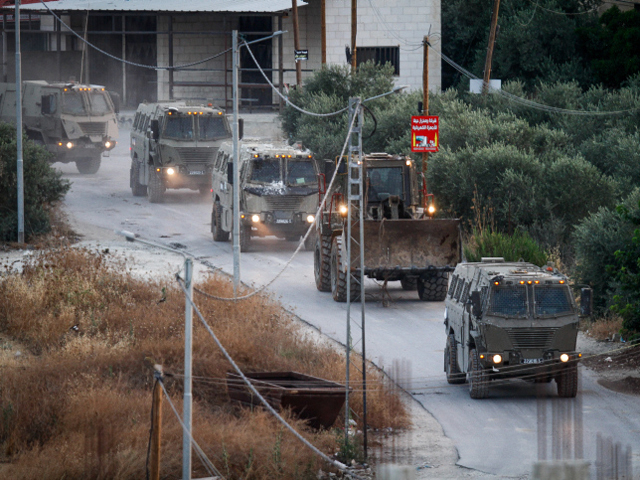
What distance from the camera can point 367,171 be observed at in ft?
75.2

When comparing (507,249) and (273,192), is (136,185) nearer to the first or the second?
(273,192)

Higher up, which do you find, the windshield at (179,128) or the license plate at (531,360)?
the windshield at (179,128)

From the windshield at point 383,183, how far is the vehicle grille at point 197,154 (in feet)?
36.4

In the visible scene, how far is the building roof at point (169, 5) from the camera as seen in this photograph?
43.8 metres

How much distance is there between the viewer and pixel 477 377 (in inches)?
607

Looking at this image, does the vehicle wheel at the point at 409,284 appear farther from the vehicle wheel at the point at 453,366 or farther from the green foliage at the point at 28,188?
the green foliage at the point at 28,188

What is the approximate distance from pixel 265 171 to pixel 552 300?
44.4 ft

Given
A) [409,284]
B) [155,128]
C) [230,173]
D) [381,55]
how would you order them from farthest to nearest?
[381,55], [155,128], [230,173], [409,284]

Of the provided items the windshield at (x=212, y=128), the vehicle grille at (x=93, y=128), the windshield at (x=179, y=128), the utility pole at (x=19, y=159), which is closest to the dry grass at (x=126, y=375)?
the utility pole at (x=19, y=159)

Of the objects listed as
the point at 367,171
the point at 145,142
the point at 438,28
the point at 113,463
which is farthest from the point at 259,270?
the point at 438,28

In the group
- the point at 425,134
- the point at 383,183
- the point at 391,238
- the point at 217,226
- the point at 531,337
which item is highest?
the point at 425,134

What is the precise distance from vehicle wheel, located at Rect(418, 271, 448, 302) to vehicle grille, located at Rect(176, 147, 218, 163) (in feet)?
40.1

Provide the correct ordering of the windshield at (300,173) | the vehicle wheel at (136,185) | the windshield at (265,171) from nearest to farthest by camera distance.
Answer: the windshield at (265,171) → the windshield at (300,173) → the vehicle wheel at (136,185)

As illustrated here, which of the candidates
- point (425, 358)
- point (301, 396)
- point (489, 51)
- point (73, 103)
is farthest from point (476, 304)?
point (73, 103)
